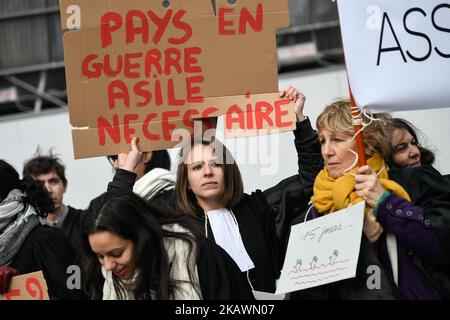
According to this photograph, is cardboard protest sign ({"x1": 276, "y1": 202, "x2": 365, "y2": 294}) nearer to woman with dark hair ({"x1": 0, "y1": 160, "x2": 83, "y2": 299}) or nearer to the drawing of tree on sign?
the drawing of tree on sign

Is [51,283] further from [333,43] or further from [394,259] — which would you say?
[333,43]

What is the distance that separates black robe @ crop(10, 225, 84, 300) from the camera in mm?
4566

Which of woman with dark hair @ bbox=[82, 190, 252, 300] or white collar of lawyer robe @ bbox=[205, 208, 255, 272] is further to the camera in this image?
white collar of lawyer robe @ bbox=[205, 208, 255, 272]

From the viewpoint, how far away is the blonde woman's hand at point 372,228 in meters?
3.99

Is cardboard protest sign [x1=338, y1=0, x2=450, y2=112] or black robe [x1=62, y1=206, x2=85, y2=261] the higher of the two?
cardboard protest sign [x1=338, y1=0, x2=450, y2=112]

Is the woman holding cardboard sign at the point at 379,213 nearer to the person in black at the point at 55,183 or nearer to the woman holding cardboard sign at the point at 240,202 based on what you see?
the woman holding cardboard sign at the point at 240,202

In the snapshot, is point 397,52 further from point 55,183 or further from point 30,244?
point 55,183

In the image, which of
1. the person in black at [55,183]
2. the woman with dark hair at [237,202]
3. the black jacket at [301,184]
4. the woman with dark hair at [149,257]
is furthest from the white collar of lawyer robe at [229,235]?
the person in black at [55,183]

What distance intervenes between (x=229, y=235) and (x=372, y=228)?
810mm

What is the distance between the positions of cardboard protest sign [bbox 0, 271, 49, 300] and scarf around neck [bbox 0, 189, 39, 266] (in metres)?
0.25

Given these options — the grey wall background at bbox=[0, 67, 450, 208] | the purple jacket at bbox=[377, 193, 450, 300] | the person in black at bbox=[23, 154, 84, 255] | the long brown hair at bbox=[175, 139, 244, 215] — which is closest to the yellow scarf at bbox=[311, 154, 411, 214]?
the purple jacket at bbox=[377, 193, 450, 300]

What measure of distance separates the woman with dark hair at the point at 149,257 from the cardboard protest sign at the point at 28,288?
53cm
